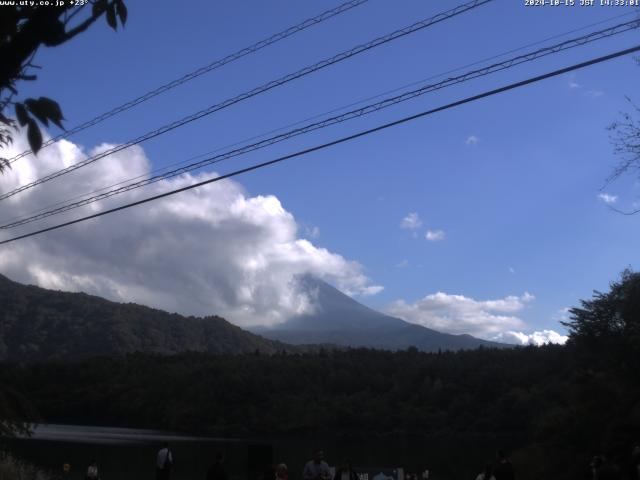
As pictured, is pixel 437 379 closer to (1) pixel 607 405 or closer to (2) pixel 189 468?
(2) pixel 189 468

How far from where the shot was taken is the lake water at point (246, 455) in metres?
41.1

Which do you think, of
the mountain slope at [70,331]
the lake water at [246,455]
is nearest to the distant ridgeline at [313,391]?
the lake water at [246,455]

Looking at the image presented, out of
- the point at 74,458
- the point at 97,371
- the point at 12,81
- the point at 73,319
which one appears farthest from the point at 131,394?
Answer: the point at 12,81

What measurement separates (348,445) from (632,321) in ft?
155

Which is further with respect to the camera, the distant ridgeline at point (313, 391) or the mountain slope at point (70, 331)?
the mountain slope at point (70, 331)

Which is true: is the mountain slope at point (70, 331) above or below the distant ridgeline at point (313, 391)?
above

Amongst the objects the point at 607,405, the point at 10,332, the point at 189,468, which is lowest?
the point at 189,468

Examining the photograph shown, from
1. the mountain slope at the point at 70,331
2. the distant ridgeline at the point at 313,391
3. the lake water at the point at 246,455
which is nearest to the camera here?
the lake water at the point at 246,455

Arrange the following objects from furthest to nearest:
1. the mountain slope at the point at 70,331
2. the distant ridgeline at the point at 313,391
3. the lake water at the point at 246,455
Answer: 1. the mountain slope at the point at 70,331
2. the distant ridgeline at the point at 313,391
3. the lake water at the point at 246,455

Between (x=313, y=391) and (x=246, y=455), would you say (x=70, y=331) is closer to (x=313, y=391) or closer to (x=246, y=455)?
(x=313, y=391)

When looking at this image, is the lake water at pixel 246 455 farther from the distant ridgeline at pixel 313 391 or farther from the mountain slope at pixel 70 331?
the mountain slope at pixel 70 331

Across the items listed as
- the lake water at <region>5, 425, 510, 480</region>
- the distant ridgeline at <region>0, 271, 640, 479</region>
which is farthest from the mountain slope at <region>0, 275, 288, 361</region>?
the lake water at <region>5, 425, 510, 480</region>

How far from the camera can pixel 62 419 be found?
348 ft

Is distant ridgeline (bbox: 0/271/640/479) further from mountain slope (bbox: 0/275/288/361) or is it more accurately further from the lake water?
mountain slope (bbox: 0/275/288/361)
